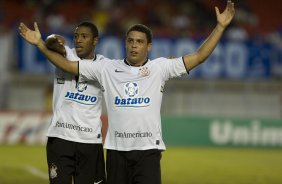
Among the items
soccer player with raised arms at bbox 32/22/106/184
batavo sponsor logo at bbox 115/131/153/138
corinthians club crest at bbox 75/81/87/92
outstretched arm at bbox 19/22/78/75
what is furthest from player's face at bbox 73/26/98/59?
batavo sponsor logo at bbox 115/131/153/138

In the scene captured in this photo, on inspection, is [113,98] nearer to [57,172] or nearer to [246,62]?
[57,172]

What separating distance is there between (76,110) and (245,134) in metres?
15.3

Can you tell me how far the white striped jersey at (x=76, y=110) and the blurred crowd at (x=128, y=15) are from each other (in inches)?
652

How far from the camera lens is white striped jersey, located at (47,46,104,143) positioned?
739 centimetres

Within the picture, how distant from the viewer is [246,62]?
2256 centimetres

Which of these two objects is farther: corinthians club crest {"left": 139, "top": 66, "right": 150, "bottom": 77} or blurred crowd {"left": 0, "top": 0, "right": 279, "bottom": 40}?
blurred crowd {"left": 0, "top": 0, "right": 279, "bottom": 40}

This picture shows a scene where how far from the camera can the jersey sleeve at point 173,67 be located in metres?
6.88

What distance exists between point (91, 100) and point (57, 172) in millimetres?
820

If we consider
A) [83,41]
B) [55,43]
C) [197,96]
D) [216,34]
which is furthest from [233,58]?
[55,43]

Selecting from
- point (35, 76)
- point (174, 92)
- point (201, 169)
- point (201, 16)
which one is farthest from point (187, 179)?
point (201, 16)

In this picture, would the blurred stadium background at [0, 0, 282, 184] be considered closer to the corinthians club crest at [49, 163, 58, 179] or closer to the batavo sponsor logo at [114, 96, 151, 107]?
the corinthians club crest at [49, 163, 58, 179]

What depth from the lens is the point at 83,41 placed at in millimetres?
7410

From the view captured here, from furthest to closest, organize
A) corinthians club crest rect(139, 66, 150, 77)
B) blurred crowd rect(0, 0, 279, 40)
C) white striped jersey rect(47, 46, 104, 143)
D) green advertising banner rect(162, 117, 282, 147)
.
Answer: blurred crowd rect(0, 0, 279, 40) < green advertising banner rect(162, 117, 282, 147) < white striped jersey rect(47, 46, 104, 143) < corinthians club crest rect(139, 66, 150, 77)

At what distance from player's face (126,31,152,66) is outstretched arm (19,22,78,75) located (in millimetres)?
588
